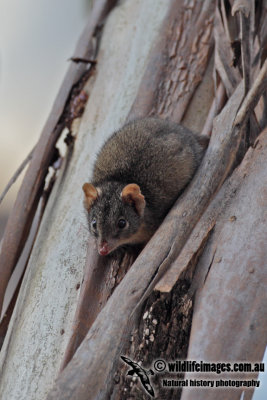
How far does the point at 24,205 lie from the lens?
3768mm

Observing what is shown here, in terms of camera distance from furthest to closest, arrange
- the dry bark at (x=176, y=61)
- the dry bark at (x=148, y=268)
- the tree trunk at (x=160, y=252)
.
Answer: the dry bark at (x=176, y=61)
the tree trunk at (x=160, y=252)
the dry bark at (x=148, y=268)

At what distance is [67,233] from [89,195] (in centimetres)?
29

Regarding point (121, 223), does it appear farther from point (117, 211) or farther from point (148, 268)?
point (148, 268)

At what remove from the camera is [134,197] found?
3.39m

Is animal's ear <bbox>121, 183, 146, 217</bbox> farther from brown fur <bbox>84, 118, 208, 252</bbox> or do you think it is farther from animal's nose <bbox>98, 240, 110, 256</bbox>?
animal's nose <bbox>98, 240, 110, 256</bbox>

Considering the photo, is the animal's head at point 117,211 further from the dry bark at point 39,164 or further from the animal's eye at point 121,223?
the dry bark at point 39,164

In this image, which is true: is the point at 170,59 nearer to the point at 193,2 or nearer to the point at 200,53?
the point at 200,53

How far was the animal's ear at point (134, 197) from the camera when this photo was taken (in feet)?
10.9

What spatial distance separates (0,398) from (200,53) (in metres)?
2.79

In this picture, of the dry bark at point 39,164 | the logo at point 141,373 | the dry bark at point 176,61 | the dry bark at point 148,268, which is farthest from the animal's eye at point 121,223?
the logo at point 141,373

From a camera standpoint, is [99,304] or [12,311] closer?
[99,304]

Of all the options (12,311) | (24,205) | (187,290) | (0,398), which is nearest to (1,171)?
(24,205)

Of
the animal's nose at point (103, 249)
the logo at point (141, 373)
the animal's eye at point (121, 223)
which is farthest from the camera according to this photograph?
the animal's eye at point (121, 223)

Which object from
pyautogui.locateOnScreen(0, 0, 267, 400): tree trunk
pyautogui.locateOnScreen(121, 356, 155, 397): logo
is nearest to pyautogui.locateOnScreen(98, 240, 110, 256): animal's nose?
pyautogui.locateOnScreen(0, 0, 267, 400): tree trunk
